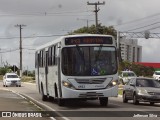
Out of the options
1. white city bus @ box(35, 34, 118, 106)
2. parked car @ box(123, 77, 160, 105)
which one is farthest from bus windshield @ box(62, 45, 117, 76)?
parked car @ box(123, 77, 160, 105)

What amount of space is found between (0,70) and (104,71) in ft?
322

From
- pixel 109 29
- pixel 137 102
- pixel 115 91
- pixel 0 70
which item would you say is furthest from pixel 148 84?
pixel 0 70

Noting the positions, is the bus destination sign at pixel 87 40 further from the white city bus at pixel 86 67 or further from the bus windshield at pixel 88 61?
the bus windshield at pixel 88 61

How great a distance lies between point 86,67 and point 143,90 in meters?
4.65

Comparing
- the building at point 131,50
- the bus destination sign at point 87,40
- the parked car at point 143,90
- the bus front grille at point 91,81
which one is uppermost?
the building at point 131,50

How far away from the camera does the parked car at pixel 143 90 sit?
2516cm

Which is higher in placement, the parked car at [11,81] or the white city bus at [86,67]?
the white city bus at [86,67]

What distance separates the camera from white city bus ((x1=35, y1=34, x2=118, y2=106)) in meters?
22.0

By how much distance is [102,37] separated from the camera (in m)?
22.9

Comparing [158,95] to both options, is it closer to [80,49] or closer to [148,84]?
[148,84]

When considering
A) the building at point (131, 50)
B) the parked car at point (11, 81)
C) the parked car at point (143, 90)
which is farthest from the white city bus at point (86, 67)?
the building at point (131, 50)

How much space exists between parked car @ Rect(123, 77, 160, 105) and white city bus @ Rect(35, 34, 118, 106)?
128 inches

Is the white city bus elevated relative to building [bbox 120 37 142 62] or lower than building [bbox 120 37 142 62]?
lower

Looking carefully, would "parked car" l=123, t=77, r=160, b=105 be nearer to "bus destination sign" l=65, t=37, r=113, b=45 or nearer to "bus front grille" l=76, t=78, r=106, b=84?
"bus front grille" l=76, t=78, r=106, b=84
